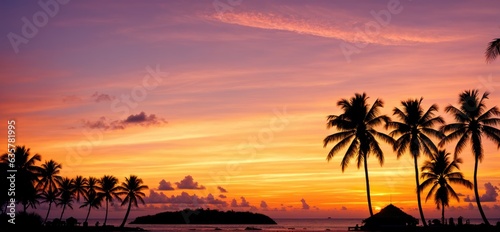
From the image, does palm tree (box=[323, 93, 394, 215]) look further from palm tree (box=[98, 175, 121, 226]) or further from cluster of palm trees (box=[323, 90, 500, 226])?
palm tree (box=[98, 175, 121, 226])

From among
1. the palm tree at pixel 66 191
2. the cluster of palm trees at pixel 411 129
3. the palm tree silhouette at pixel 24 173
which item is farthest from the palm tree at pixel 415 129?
the palm tree at pixel 66 191

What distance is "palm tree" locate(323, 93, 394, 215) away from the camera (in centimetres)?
5284

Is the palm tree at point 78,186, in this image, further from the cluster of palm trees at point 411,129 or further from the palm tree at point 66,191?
the cluster of palm trees at point 411,129

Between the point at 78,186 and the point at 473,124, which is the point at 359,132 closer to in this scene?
the point at 473,124

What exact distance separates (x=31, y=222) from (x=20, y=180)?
18.5 meters

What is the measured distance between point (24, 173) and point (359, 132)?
45.3 metres

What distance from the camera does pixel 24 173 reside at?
72812 millimetres

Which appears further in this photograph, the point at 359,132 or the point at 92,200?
the point at 92,200

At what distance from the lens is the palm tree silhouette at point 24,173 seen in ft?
226

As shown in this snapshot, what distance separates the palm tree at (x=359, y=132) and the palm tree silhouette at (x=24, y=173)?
39.3 meters

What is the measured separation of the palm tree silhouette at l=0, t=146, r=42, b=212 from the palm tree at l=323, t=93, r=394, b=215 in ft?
129

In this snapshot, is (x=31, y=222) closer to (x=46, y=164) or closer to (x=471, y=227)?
(x=471, y=227)

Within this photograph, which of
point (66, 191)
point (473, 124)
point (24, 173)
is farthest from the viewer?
point (66, 191)

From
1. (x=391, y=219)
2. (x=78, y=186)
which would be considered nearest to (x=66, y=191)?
(x=78, y=186)
